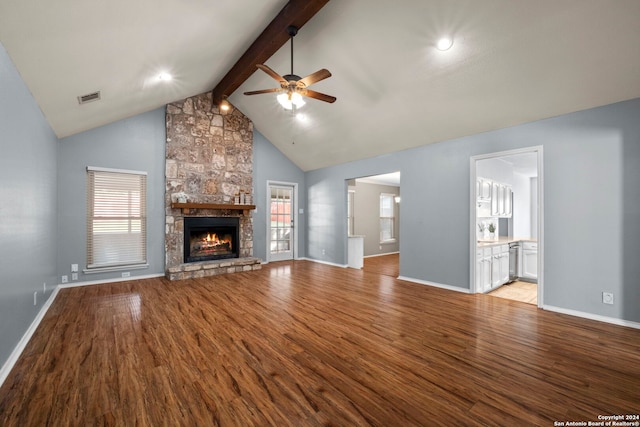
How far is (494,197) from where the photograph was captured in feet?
18.3

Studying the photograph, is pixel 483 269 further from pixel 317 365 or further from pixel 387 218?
pixel 387 218

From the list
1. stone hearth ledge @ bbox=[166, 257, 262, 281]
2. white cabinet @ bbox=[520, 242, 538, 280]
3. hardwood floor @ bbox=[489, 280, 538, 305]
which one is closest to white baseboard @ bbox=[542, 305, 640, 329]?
hardwood floor @ bbox=[489, 280, 538, 305]

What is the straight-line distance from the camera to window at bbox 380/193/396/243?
9.26 metres

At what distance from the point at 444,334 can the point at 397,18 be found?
3.48 meters

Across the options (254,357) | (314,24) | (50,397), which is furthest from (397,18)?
(50,397)

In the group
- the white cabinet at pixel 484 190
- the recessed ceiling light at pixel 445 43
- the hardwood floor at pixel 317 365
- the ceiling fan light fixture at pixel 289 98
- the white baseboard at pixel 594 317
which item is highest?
the recessed ceiling light at pixel 445 43

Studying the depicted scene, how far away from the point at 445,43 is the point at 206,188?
5.11 metres

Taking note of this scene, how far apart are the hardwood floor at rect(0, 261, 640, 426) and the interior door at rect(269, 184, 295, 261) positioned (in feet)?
11.1

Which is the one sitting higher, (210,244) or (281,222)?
(281,222)

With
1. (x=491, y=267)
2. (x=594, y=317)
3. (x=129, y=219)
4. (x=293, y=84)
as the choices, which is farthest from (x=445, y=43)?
(x=129, y=219)

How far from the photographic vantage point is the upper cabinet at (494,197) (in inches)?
205

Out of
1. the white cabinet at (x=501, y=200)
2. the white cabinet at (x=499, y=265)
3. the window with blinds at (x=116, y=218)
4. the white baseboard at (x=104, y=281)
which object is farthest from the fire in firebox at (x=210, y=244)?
the white cabinet at (x=501, y=200)

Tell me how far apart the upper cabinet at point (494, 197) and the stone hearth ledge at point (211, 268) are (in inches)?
191

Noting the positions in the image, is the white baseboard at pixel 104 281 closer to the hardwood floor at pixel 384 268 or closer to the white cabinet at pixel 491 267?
the hardwood floor at pixel 384 268
